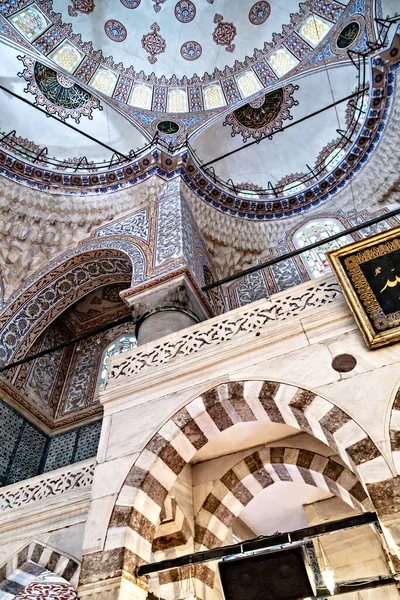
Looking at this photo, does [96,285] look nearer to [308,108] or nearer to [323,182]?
[323,182]

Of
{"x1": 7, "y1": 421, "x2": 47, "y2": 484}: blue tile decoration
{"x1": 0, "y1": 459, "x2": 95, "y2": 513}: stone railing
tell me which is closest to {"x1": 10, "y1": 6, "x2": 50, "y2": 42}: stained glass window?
{"x1": 7, "y1": 421, "x2": 47, "y2": 484}: blue tile decoration

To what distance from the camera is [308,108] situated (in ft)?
29.0

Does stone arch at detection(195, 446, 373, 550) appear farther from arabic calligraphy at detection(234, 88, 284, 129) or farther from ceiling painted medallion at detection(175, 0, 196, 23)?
ceiling painted medallion at detection(175, 0, 196, 23)

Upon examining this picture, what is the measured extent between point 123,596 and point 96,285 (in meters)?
5.70

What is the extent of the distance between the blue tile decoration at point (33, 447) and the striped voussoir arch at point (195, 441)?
328cm

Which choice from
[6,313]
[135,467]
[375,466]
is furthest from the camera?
[6,313]

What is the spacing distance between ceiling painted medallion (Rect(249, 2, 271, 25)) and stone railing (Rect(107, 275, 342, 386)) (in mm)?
7728

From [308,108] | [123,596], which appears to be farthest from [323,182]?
[123,596]

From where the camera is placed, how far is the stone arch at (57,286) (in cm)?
686

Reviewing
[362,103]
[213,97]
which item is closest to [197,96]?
[213,97]

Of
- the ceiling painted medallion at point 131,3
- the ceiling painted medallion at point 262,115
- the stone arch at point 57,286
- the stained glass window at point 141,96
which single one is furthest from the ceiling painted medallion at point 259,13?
the stone arch at point 57,286

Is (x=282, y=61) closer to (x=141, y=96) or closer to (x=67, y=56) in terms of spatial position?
(x=141, y=96)

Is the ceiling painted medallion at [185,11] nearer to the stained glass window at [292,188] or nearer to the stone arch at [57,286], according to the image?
the stained glass window at [292,188]

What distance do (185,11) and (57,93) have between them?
327 cm
